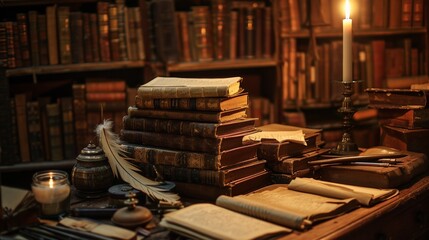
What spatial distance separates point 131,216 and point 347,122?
83 centimetres

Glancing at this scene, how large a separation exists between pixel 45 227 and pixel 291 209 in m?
0.58

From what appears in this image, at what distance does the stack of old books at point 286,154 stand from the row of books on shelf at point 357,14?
5.00 feet

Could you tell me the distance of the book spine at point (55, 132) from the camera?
2.92 m

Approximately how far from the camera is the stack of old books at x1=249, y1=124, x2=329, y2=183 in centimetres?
164

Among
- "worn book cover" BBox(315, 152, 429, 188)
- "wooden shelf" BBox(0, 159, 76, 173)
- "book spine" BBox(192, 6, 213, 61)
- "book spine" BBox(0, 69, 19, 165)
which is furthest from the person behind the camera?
"book spine" BBox(192, 6, 213, 61)

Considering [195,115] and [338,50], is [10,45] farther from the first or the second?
[338,50]

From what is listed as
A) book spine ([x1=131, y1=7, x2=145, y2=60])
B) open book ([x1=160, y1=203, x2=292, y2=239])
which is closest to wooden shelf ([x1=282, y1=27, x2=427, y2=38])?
book spine ([x1=131, y1=7, x2=145, y2=60])

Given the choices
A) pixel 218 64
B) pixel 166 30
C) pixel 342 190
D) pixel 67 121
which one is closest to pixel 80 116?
pixel 67 121

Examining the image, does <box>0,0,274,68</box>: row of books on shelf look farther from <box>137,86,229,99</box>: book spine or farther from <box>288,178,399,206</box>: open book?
<box>288,178,399,206</box>: open book

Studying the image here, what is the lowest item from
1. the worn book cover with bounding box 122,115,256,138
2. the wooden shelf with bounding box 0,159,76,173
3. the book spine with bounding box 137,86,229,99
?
the wooden shelf with bounding box 0,159,76,173

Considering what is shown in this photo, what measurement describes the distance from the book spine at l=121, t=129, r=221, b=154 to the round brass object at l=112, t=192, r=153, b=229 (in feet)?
0.82

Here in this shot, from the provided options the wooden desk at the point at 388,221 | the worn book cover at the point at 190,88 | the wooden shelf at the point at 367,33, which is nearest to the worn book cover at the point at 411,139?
the wooden desk at the point at 388,221

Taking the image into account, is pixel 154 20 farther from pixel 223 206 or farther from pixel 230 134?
pixel 223 206

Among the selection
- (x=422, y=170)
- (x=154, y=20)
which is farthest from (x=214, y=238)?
(x=154, y=20)
